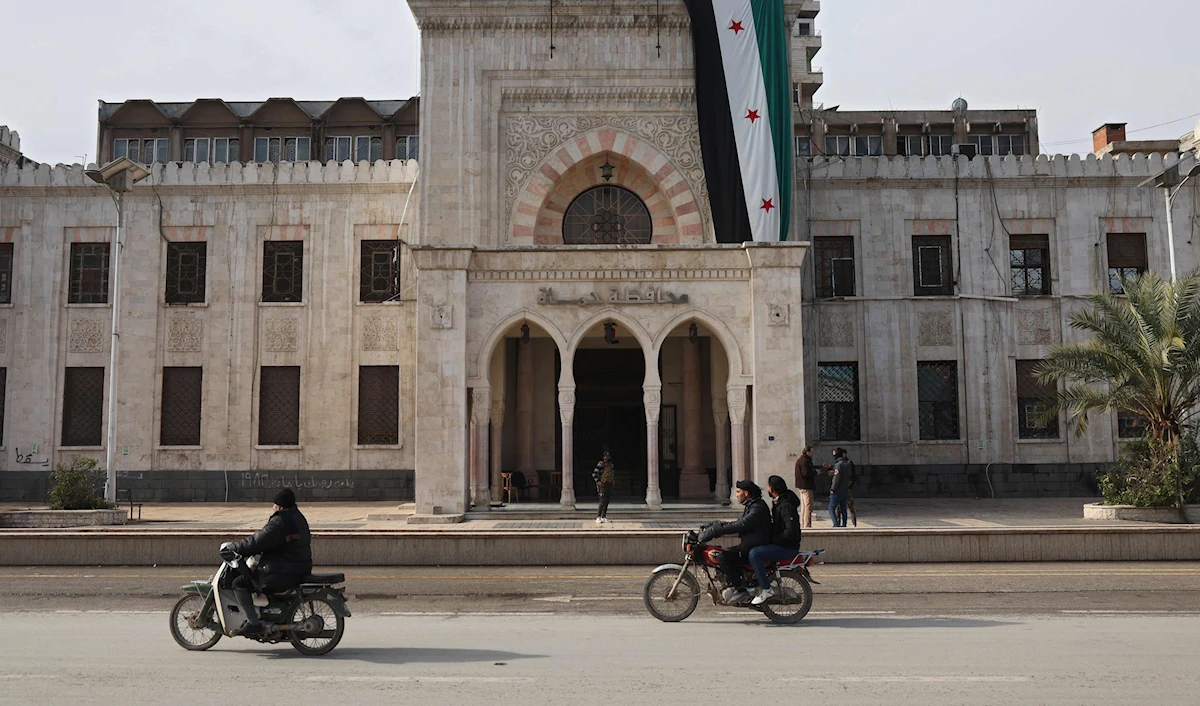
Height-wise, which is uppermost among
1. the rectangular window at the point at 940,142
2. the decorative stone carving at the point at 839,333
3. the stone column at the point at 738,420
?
the rectangular window at the point at 940,142

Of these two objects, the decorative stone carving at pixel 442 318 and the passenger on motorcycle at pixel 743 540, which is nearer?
the passenger on motorcycle at pixel 743 540

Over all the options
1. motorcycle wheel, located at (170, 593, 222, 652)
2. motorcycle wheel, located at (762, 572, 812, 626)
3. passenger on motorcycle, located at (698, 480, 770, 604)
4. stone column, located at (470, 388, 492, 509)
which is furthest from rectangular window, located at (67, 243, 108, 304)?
motorcycle wheel, located at (762, 572, 812, 626)

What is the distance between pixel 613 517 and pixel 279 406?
33.3ft

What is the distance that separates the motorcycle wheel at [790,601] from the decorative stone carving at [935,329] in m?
16.6

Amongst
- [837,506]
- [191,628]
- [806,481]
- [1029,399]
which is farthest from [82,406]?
[1029,399]

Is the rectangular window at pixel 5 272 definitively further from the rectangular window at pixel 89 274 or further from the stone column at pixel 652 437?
the stone column at pixel 652 437

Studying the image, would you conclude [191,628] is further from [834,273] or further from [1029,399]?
[1029,399]

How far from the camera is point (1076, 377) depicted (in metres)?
19.7

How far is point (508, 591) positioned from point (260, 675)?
474 cm

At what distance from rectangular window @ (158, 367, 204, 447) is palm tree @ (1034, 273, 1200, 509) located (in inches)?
747

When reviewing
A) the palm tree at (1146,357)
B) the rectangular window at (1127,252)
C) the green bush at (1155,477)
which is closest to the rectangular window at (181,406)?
the palm tree at (1146,357)

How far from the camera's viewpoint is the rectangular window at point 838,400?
2416cm

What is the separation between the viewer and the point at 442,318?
722 inches

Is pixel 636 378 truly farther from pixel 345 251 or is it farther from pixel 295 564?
pixel 295 564
